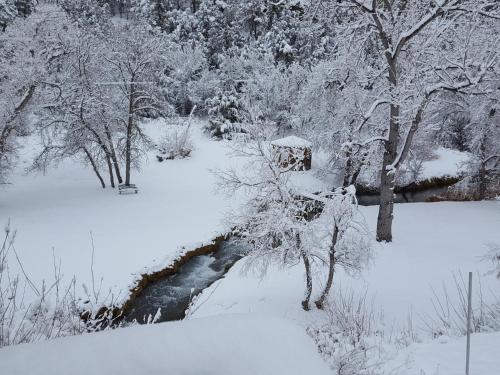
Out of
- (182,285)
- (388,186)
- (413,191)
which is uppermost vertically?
(388,186)

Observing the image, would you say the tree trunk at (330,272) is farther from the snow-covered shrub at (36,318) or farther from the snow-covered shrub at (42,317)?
the snow-covered shrub at (36,318)

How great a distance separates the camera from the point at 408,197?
21062mm

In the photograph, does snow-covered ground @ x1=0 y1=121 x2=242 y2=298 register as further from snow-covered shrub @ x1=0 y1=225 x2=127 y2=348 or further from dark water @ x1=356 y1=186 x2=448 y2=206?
dark water @ x1=356 y1=186 x2=448 y2=206

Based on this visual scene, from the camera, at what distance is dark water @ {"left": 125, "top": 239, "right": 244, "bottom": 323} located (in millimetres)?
10484

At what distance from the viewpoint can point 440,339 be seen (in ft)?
14.8

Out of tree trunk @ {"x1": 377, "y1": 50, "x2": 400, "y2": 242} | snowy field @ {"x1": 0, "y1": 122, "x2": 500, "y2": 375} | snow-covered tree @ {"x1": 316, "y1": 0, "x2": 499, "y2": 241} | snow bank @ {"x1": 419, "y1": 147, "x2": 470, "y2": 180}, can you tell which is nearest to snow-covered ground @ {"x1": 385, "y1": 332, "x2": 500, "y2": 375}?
snowy field @ {"x1": 0, "y1": 122, "x2": 500, "y2": 375}

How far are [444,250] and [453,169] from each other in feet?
45.7

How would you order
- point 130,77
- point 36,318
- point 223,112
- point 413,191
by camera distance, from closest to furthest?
point 36,318, point 130,77, point 413,191, point 223,112

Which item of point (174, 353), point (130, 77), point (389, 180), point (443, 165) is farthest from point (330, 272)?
point (443, 165)

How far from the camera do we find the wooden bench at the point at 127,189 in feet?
63.5

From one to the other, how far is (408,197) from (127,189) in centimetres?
1561

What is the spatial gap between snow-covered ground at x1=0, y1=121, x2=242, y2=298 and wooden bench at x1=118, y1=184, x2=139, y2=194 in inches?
14.0

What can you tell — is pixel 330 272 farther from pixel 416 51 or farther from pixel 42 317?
pixel 416 51

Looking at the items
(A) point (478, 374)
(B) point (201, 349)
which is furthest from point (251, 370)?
(A) point (478, 374)
